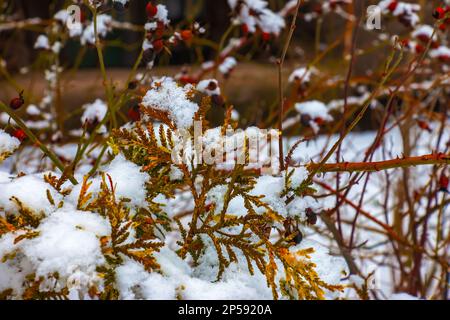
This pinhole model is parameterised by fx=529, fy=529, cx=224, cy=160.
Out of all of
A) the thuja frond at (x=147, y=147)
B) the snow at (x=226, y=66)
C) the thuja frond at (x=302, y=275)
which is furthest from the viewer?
the snow at (x=226, y=66)

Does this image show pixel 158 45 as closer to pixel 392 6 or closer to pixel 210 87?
pixel 210 87

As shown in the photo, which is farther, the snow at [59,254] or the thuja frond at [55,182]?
the thuja frond at [55,182]

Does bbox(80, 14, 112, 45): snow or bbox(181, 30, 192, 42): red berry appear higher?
bbox(181, 30, 192, 42): red berry

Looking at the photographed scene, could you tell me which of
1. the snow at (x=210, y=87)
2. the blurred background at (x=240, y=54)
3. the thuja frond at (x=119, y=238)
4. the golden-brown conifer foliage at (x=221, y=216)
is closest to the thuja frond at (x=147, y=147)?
the golden-brown conifer foliage at (x=221, y=216)

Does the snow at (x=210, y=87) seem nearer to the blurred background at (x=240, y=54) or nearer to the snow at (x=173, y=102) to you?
the snow at (x=173, y=102)

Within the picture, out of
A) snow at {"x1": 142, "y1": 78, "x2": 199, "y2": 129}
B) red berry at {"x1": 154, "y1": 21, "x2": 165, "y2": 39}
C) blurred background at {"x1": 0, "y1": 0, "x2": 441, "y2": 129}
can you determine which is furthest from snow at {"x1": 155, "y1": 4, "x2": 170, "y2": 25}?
blurred background at {"x1": 0, "y1": 0, "x2": 441, "y2": 129}

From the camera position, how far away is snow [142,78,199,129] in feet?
4.70

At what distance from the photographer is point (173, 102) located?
1448mm

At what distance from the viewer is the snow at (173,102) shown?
143cm

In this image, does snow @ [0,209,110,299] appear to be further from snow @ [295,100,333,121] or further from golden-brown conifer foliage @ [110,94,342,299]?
snow @ [295,100,333,121]

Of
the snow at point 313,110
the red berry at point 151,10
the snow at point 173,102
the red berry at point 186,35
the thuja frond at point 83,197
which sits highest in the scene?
the red berry at point 151,10

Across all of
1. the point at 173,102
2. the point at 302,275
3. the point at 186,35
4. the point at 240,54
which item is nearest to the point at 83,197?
the point at 173,102
